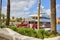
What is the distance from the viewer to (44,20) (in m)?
11.4

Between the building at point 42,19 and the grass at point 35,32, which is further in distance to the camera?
the building at point 42,19

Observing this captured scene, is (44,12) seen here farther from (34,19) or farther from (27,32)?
(27,32)

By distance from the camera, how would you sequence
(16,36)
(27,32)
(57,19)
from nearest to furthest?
(16,36), (27,32), (57,19)

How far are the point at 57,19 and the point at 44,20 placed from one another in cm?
81

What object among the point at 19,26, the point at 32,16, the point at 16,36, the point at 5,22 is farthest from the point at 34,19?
the point at 16,36

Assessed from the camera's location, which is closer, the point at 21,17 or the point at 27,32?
the point at 27,32

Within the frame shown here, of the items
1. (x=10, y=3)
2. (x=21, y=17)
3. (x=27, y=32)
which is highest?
(x=10, y=3)

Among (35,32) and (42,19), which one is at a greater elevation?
(42,19)

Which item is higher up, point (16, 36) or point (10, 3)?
point (10, 3)

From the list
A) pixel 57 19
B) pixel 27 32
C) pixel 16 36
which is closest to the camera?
pixel 16 36

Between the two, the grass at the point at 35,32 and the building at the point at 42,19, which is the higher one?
the building at the point at 42,19

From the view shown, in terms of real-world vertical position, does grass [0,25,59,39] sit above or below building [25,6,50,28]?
below

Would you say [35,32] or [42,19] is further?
[42,19]

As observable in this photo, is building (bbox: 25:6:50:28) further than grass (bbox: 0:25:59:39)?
Yes
